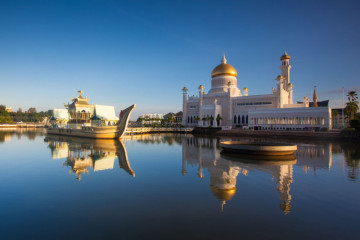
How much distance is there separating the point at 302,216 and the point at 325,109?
41.4m

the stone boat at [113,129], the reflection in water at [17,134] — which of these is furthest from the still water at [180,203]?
the reflection in water at [17,134]

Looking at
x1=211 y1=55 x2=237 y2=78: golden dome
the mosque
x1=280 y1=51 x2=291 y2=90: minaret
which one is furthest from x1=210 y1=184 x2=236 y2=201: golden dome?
x1=211 y1=55 x2=237 y2=78: golden dome

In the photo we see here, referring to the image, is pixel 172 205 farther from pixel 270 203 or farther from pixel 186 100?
pixel 186 100

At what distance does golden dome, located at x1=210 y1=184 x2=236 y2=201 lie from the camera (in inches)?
330

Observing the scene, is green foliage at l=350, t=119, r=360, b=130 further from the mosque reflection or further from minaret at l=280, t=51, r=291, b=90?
the mosque reflection

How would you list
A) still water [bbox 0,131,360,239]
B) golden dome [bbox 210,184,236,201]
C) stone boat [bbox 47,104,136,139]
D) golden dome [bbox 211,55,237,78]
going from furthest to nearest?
golden dome [bbox 211,55,237,78]
stone boat [bbox 47,104,136,139]
golden dome [bbox 210,184,236,201]
still water [bbox 0,131,360,239]

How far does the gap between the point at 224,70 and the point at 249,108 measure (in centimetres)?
1446

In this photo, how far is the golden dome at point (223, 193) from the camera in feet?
27.5

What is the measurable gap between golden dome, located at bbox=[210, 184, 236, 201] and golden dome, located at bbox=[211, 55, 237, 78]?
56238 millimetres

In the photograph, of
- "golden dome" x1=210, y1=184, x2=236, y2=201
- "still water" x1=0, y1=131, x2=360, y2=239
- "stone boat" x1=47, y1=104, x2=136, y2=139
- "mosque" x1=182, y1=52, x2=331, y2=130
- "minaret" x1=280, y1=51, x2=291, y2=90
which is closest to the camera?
"still water" x1=0, y1=131, x2=360, y2=239

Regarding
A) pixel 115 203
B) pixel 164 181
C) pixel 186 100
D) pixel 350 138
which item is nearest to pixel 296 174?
pixel 164 181

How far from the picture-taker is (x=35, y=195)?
873 centimetres

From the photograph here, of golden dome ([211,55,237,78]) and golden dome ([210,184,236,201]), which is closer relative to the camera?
golden dome ([210,184,236,201])

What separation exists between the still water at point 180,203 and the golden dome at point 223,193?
0.13 feet
